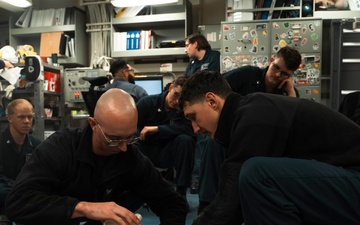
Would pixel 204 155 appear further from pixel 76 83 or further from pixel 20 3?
pixel 20 3

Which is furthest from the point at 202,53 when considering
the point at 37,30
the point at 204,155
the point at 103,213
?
the point at 37,30

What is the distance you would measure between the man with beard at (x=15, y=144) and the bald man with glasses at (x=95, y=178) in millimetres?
1204

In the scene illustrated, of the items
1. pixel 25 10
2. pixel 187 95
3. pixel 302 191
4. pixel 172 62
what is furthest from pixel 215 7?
pixel 302 191

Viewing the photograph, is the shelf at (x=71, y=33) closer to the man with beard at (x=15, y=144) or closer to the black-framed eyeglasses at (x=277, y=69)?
the man with beard at (x=15, y=144)

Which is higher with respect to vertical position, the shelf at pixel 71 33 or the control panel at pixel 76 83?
the shelf at pixel 71 33

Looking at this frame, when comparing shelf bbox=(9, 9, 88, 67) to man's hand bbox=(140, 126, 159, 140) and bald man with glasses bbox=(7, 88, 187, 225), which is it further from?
bald man with glasses bbox=(7, 88, 187, 225)

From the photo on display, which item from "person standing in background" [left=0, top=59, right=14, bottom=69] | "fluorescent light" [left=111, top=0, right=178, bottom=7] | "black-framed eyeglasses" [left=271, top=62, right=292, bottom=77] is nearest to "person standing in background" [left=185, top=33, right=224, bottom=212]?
"black-framed eyeglasses" [left=271, top=62, right=292, bottom=77]

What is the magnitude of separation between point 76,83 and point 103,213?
4.30 metres

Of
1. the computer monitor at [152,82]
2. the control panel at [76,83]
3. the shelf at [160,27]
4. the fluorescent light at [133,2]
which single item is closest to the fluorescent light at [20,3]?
the control panel at [76,83]

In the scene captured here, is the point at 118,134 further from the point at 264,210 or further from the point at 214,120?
the point at 264,210

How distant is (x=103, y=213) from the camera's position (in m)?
1.22

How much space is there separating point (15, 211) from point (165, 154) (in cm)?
155

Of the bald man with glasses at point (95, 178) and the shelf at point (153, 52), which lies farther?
the shelf at point (153, 52)

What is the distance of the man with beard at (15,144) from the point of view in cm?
255
